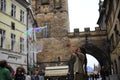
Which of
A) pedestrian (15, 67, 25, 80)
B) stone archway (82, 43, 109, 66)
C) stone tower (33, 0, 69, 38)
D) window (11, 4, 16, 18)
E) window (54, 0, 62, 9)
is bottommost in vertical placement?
pedestrian (15, 67, 25, 80)

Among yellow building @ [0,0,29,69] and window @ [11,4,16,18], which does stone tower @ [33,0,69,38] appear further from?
window @ [11,4,16,18]

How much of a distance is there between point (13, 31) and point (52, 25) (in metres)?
20.9

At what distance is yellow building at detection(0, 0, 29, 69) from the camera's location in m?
23.0

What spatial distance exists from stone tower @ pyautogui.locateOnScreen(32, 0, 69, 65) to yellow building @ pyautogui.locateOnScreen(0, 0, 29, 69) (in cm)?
1594

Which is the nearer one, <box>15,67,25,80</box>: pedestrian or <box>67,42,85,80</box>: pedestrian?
<box>67,42,85,80</box>: pedestrian

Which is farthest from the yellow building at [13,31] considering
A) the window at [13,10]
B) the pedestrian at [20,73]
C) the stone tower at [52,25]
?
the stone tower at [52,25]

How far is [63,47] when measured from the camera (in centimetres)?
4475

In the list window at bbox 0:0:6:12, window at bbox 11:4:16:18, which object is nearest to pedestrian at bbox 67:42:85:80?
window at bbox 0:0:6:12

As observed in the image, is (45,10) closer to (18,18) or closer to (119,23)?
(18,18)

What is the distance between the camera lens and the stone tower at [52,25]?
147 feet

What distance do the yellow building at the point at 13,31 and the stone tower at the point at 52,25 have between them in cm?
1594

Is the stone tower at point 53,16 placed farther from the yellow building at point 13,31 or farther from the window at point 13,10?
the window at point 13,10

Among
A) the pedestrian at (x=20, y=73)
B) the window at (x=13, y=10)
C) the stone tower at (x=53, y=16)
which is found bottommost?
the pedestrian at (x=20, y=73)

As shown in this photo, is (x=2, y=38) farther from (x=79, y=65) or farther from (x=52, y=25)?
(x=52, y=25)
